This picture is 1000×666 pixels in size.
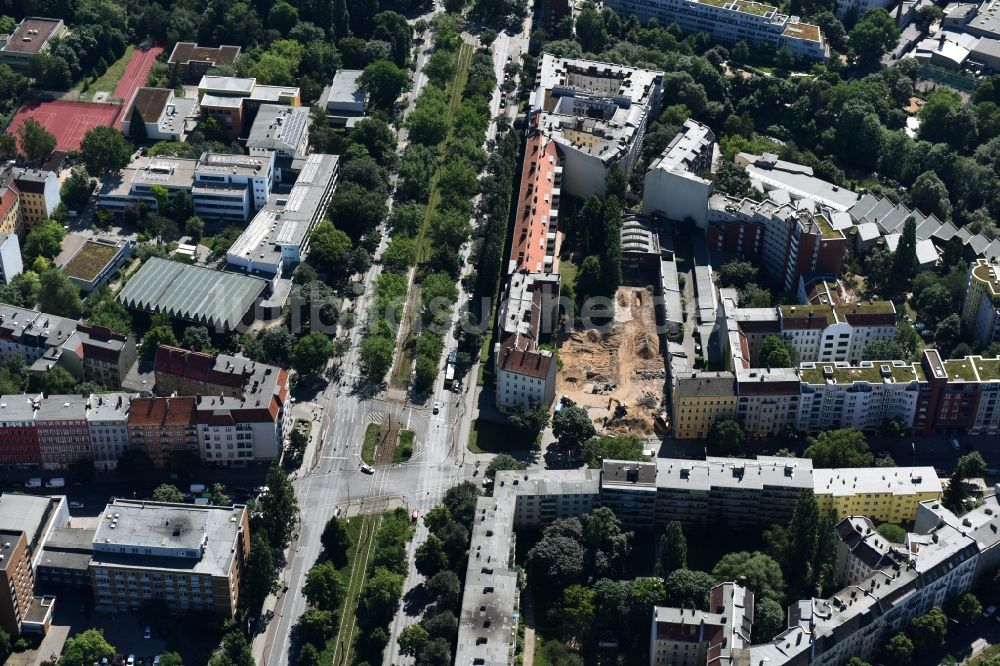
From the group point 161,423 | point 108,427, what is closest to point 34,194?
point 108,427

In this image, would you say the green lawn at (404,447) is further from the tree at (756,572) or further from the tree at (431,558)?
the tree at (756,572)

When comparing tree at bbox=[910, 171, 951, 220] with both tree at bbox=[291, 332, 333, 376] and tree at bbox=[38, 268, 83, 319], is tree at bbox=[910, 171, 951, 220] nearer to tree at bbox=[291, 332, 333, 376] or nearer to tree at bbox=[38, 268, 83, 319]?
tree at bbox=[291, 332, 333, 376]

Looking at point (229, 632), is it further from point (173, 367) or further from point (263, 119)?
point (263, 119)

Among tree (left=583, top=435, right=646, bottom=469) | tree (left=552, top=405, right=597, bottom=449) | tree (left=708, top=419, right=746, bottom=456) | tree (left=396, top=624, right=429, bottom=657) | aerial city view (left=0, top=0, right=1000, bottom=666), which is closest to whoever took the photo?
tree (left=396, top=624, right=429, bottom=657)

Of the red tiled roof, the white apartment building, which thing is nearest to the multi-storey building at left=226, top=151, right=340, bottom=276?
the white apartment building

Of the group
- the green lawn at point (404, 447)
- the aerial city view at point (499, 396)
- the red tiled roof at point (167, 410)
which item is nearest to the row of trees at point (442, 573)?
the aerial city view at point (499, 396)

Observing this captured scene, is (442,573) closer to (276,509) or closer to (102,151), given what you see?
(276,509)
